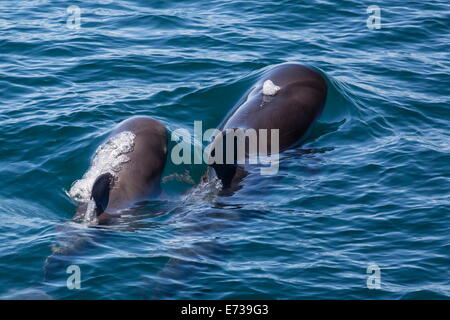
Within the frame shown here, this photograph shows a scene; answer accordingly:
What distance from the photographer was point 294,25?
70.9 ft

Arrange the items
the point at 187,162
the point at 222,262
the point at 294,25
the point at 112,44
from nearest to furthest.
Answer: the point at 222,262
the point at 187,162
the point at 112,44
the point at 294,25

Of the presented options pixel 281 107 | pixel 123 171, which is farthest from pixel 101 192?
pixel 281 107

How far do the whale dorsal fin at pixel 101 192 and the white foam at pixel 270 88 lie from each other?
3944 mm

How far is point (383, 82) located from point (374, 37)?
2665 millimetres

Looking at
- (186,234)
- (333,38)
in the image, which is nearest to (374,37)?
(333,38)

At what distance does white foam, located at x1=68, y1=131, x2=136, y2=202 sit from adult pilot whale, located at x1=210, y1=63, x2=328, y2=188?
58.0 inches

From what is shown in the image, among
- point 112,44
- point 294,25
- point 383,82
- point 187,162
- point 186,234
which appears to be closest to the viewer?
point 186,234

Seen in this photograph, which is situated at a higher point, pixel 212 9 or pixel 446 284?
pixel 212 9

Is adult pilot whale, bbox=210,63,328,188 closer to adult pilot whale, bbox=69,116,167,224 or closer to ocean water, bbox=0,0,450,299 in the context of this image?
ocean water, bbox=0,0,450,299

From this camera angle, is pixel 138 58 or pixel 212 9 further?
pixel 212 9

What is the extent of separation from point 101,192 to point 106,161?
→ 4.28 ft

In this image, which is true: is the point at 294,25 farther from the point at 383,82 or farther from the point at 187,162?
the point at 187,162

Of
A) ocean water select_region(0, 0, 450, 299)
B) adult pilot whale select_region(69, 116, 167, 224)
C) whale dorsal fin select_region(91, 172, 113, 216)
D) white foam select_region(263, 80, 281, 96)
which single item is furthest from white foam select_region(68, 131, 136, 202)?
white foam select_region(263, 80, 281, 96)
